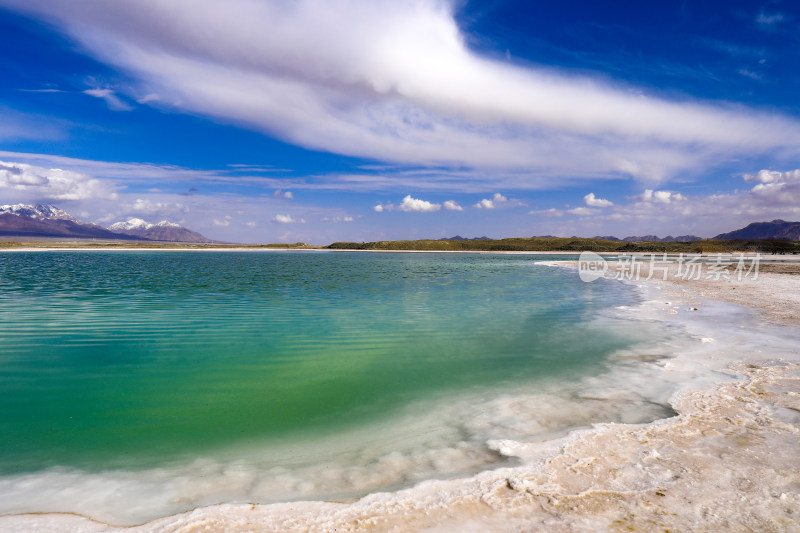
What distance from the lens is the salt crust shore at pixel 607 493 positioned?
4.97m

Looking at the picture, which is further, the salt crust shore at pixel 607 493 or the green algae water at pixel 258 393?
the green algae water at pixel 258 393

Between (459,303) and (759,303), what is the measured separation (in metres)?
17.3

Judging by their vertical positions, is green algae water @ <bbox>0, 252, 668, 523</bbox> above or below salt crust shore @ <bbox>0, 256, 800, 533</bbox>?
below

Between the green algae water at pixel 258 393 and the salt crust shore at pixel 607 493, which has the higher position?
the salt crust shore at pixel 607 493

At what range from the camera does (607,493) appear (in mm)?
Answer: 5492

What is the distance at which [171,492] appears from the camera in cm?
609

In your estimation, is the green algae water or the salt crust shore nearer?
the salt crust shore

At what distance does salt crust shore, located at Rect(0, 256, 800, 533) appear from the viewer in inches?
196

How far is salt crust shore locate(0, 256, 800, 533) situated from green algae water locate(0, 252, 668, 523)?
0.56 meters

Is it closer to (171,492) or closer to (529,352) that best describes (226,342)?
(171,492)

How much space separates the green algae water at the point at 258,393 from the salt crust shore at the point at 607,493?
56 cm

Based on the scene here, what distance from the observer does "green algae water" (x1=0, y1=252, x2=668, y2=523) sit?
21.7ft

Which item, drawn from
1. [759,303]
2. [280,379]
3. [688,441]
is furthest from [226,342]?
[759,303]

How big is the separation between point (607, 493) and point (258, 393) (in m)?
8.26
